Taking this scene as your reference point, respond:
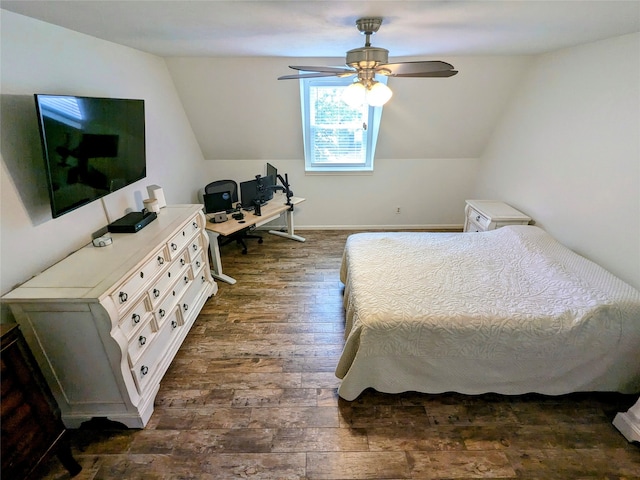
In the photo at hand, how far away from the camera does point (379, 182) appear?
4.31 metres

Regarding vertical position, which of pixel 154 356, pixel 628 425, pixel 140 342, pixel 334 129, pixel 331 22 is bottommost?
pixel 628 425

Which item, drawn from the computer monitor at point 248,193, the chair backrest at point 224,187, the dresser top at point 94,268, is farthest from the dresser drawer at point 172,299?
the chair backrest at point 224,187

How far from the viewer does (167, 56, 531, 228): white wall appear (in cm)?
320

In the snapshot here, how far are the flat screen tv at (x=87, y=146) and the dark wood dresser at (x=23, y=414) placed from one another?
2.39ft

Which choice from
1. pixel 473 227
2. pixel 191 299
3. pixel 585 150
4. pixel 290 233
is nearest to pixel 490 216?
pixel 473 227

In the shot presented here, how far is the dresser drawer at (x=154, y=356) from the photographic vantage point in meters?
1.83

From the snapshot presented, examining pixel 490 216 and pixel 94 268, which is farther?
pixel 490 216

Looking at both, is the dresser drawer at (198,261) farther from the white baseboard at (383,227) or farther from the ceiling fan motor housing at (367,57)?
the ceiling fan motor housing at (367,57)

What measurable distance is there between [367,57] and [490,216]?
7.39 ft

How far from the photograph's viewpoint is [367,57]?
1.64m

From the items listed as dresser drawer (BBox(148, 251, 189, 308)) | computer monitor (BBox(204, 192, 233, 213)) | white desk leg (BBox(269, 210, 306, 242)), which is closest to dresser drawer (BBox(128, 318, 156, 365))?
dresser drawer (BBox(148, 251, 189, 308))

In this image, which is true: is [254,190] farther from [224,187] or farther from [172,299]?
[172,299]

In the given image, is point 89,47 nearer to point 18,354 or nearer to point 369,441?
point 18,354

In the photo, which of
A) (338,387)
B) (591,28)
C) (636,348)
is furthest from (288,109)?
(636,348)
